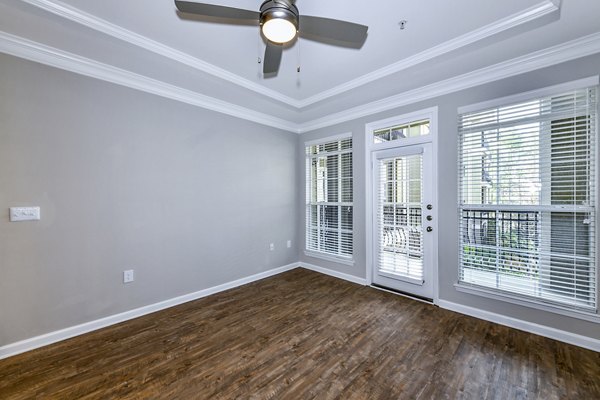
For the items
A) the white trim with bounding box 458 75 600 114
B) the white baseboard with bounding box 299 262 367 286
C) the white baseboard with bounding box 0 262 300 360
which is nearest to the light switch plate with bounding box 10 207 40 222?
the white baseboard with bounding box 0 262 300 360

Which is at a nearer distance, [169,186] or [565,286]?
[565,286]

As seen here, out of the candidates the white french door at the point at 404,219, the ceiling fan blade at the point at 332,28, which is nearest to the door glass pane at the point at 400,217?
the white french door at the point at 404,219

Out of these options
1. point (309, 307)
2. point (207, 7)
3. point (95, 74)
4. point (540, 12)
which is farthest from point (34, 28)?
point (540, 12)

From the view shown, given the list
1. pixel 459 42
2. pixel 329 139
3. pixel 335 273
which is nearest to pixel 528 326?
pixel 335 273

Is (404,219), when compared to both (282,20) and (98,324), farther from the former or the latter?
(98,324)

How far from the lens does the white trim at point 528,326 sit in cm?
225

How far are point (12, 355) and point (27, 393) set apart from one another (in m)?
0.70

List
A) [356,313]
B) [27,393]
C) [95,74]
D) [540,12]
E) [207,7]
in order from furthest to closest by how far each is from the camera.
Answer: [356,313], [95,74], [540,12], [27,393], [207,7]

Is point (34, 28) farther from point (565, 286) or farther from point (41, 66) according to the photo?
point (565, 286)

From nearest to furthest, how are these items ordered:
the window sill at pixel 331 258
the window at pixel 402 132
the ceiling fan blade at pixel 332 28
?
the ceiling fan blade at pixel 332 28
the window at pixel 402 132
the window sill at pixel 331 258

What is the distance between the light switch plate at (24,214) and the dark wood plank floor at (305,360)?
1.20 m

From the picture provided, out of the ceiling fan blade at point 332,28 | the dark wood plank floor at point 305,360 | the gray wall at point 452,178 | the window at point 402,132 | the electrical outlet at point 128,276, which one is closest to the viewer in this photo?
the ceiling fan blade at point 332,28

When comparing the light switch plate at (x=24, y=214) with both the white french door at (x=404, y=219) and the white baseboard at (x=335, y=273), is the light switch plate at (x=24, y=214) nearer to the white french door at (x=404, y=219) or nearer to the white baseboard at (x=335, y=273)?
the white baseboard at (x=335, y=273)

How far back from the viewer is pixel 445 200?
10.0ft
